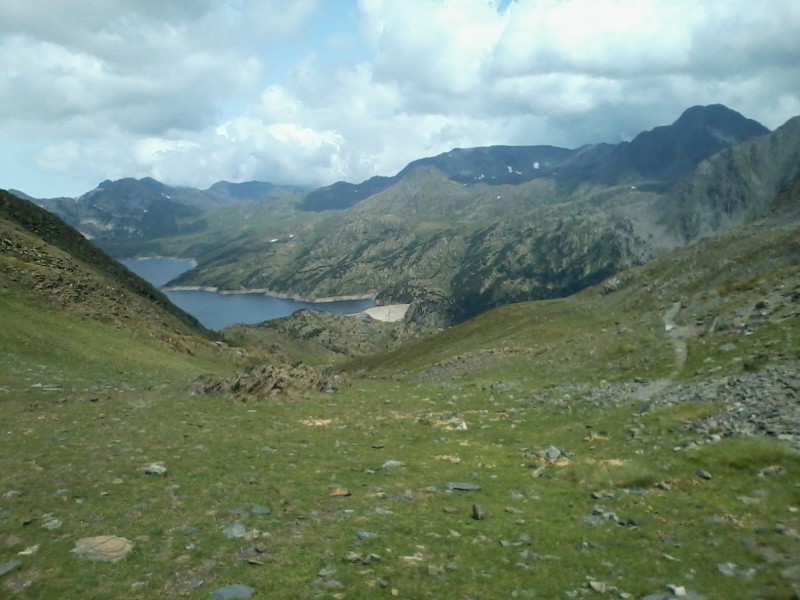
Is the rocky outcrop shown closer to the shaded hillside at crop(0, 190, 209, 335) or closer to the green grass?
the green grass

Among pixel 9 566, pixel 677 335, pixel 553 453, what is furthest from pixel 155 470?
pixel 677 335

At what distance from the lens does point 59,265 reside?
69.3m

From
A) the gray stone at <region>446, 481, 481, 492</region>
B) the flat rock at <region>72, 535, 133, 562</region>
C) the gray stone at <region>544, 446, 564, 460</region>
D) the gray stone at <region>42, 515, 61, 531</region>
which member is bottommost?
the gray stone at <region>544, 446, 564, 460</region>

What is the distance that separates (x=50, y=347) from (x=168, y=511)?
120 ft

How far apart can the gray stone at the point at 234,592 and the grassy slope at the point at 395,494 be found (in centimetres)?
18

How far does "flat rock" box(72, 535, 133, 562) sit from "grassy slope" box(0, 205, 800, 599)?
0.32 m

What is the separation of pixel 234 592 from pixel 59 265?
6854cm

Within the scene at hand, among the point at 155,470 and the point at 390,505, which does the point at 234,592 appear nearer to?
the point at 390,505

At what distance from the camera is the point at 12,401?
30.7 meters

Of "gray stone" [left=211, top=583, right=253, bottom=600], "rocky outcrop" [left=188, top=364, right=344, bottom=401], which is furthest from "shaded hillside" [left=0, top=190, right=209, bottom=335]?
"gray stone" [left=211, top=583, right=253, bottom=600]

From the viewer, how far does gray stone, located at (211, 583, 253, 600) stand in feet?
37.9

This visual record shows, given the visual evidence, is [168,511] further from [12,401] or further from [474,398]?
[474,398]

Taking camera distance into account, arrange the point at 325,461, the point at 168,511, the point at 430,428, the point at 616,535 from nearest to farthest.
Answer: the point at 616,535 < the point at 168,511 < the point at 325,461 < the point at 430,428

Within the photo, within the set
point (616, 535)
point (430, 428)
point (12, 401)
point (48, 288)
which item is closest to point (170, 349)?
point (48, 288)
